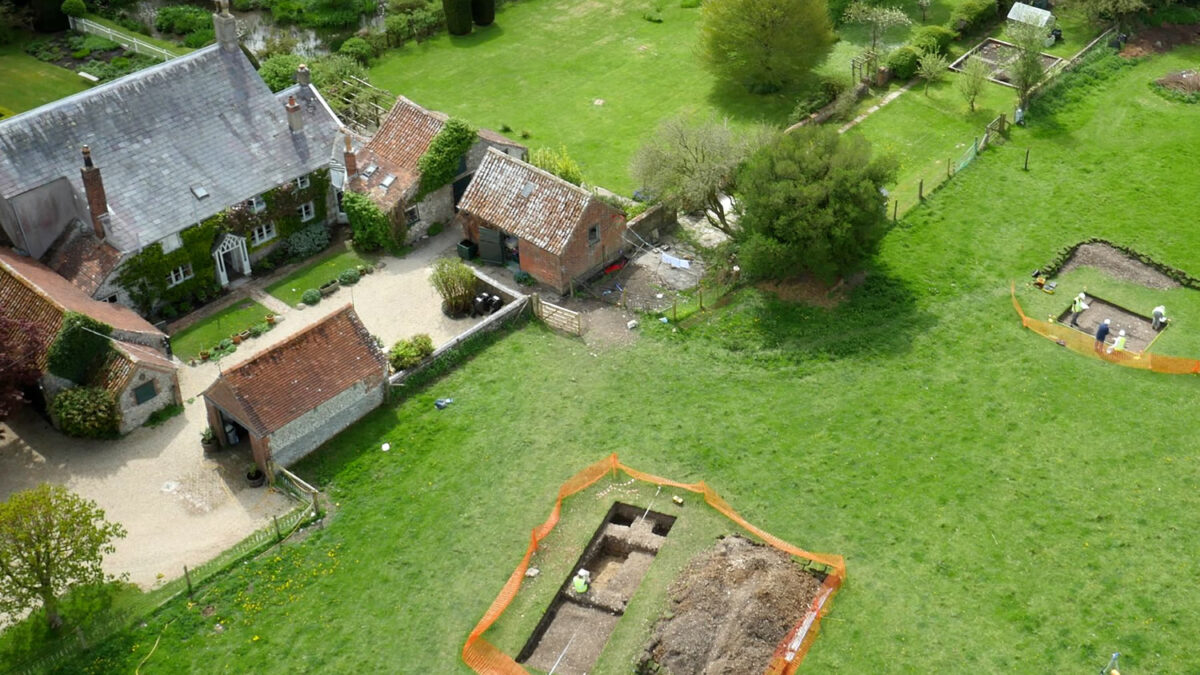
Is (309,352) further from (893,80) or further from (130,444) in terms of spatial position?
(893,80)

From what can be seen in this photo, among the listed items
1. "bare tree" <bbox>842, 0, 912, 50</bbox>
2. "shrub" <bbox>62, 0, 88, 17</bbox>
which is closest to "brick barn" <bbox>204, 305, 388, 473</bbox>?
"bare tree" <bbox>842, 0, 912, 50</bbox>

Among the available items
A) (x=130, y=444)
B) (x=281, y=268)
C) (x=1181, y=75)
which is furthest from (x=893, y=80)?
(x=130, y=444)

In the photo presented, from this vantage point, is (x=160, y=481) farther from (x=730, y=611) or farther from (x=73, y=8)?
(x=73, y=8)

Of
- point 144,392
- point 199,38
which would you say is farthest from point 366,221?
point 199,38

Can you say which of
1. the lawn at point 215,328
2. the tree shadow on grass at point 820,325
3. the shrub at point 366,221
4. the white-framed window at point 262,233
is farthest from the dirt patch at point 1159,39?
the lawn at point 215,328

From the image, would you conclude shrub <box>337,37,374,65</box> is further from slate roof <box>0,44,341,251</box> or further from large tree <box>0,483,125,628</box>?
large tree <box>0,483,125,628</box>
